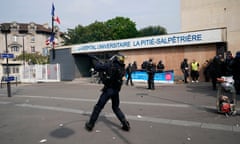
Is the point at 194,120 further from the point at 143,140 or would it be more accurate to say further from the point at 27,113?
the point at 27,113

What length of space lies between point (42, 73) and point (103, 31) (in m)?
25.7

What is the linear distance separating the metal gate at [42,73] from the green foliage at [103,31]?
23576mm

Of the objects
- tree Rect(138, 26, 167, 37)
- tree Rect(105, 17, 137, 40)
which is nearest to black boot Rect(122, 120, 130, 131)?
tree Rect(105, 17, 137, 40)

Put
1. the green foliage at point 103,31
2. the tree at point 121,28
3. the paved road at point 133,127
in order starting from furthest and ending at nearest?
the tree at point 121,28, the green foliage at point 103,31, the paved road at point 133,127

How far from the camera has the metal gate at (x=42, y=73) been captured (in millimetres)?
25250

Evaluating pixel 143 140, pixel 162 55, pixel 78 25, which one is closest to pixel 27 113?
pixel 143 140

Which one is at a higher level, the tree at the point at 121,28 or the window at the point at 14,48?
the tree at the point at 121,28

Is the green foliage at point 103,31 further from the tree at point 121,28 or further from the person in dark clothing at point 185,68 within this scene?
the person in dark clothing at point 185,68

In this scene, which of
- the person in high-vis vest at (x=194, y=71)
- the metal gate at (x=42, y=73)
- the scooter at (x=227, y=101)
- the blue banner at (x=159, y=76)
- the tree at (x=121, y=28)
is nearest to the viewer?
the scooter at (x=227, y=101)

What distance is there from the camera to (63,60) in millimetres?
26062

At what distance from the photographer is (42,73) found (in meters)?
25.8

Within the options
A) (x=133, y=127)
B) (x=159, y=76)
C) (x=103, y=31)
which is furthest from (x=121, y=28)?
(x=133, y=127)

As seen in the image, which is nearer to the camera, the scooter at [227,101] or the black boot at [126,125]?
the black boot at [126,125]

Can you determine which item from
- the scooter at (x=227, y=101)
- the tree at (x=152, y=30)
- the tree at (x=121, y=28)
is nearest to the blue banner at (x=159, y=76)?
the scooter at (x=227, y=101)
